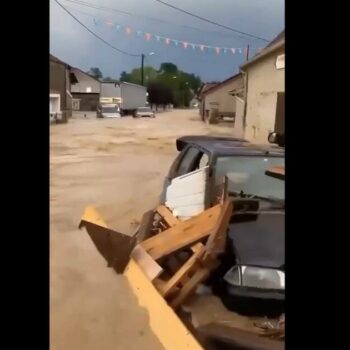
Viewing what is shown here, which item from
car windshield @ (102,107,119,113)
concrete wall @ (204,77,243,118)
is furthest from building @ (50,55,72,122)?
concrete wall @ (204,77,243,118)

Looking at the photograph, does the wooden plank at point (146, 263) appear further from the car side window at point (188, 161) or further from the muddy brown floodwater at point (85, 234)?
the car side window at point (188, 161)

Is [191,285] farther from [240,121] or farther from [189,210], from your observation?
[240,121]

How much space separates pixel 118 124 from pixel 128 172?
8307 millimetres

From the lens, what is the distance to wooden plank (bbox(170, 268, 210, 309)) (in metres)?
2.01

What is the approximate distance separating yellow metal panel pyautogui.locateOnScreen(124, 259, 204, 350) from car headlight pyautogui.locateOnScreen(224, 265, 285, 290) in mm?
257

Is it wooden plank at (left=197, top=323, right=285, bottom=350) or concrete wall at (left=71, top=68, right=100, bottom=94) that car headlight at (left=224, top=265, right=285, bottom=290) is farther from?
concrete wall at (left=71, top=68, right=100, bottom=94)

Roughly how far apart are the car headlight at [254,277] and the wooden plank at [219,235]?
0.45 feet

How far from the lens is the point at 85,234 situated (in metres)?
2.95

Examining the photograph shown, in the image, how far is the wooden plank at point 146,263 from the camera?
2159mm
